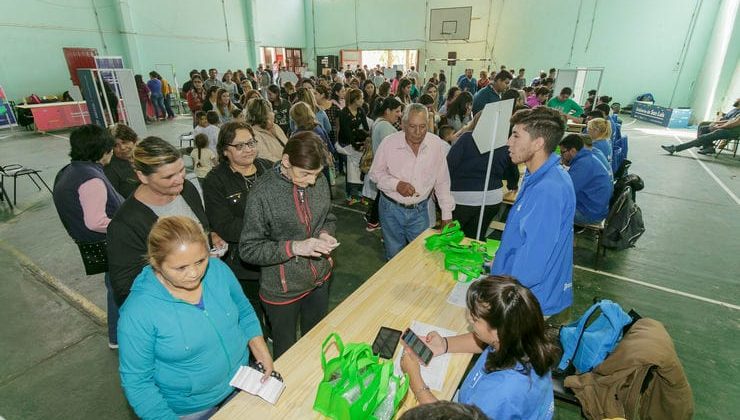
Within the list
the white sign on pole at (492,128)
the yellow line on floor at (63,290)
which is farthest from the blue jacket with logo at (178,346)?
the yellow line on floor at (63,290)

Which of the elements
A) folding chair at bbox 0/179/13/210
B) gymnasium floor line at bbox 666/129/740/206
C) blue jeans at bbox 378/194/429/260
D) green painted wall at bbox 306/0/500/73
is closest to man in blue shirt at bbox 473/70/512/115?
blue jeans at bbox 378/194/429/260

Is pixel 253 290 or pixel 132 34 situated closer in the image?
pixel 253 290

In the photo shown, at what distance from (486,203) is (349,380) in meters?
2.47

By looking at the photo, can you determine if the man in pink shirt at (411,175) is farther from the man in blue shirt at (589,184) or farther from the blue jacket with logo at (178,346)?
the man in blue shirt at (589,184)

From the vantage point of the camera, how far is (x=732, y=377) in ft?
9.22

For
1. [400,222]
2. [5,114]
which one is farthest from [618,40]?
[5,114]

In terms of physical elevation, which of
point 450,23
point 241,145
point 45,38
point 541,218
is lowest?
point 541,218

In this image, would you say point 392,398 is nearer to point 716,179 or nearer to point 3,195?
point 3,195

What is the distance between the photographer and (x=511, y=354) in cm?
131

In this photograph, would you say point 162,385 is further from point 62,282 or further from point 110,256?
point 62,282

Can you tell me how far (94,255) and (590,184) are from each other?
496 cm

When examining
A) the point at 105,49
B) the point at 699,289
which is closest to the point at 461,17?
the point at 105,49

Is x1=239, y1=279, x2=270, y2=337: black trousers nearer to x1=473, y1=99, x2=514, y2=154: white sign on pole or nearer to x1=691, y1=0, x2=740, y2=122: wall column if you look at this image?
x1=473, y1=99, x2=514, y2=154: white sign on pole

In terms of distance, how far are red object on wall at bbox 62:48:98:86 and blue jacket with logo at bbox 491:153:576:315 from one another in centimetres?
1619
